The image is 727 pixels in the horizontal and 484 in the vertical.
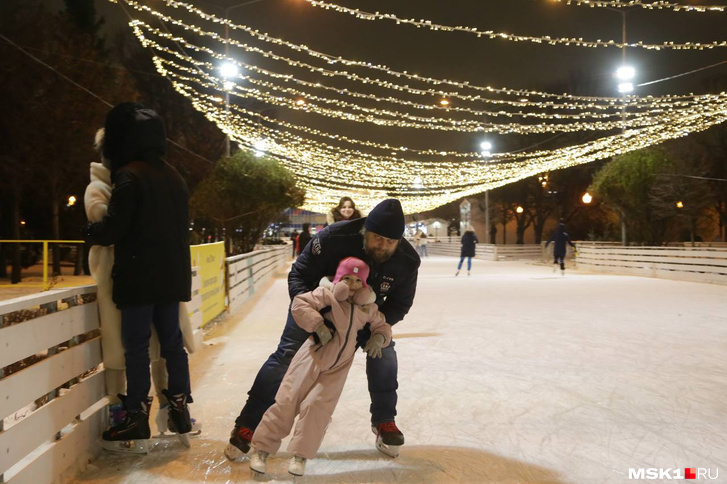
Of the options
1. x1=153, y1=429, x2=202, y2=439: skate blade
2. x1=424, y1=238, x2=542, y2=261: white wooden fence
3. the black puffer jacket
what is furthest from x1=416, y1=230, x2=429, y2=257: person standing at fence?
the black puffer jacket

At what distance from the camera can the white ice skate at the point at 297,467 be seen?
2.97 m

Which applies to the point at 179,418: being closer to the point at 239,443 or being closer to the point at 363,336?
the point at 239,443

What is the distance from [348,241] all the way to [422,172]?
19485mm

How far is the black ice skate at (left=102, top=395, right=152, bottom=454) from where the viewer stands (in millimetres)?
3244

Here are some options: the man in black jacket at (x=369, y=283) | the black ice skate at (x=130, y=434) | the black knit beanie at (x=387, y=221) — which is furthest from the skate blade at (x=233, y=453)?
the black knit beanie at (x=387, y=221)

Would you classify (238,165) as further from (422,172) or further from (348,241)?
(348,241)

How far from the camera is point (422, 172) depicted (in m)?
22.5

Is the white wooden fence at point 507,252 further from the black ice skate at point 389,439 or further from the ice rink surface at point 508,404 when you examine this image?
the black ice skate at point 389,439

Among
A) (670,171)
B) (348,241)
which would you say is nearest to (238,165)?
(670,171)

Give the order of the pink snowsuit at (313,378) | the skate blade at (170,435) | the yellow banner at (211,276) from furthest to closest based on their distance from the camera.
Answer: the yellow banner at (211,276) → the skate blade at (170,435) → the pink snowsuit at (313,378)

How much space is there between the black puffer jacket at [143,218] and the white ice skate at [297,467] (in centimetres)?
104

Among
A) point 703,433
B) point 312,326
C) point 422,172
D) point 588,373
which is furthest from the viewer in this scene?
point 422,172

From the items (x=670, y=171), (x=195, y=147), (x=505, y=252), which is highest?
(x=195, y=147)

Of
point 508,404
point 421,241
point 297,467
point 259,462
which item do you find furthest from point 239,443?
point 421,241
